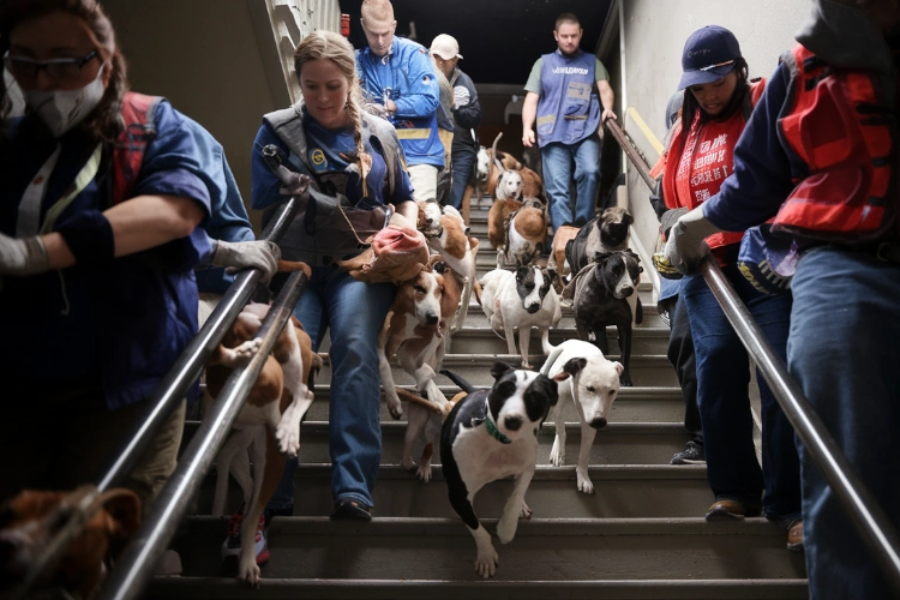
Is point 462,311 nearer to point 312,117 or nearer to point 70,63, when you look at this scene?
point 312,117

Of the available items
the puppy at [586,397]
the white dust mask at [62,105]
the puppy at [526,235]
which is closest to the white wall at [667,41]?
the puppy at [526,235]

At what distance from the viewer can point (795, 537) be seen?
240 cm

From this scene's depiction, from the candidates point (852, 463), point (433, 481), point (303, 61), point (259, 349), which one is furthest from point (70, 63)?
point (433, 481)

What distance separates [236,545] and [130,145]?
4.20 ft

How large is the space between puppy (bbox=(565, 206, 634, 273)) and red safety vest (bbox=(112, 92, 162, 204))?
132 inches

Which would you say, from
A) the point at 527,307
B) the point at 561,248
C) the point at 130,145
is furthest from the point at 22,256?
the point at 561,248

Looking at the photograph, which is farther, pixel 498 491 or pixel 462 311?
pixel 462 311

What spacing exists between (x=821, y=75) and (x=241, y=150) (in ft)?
13.0

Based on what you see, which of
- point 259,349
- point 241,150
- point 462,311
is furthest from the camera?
point 241,150

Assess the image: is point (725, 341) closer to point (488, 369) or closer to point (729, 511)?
point (729, 511)

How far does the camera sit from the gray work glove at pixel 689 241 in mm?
1989

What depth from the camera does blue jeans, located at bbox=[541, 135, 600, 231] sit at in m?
5.68

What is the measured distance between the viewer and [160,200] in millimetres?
1438

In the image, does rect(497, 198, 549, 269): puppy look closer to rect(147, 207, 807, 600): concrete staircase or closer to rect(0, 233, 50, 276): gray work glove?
rect(147, 207, 807, 600): concrete staircase
